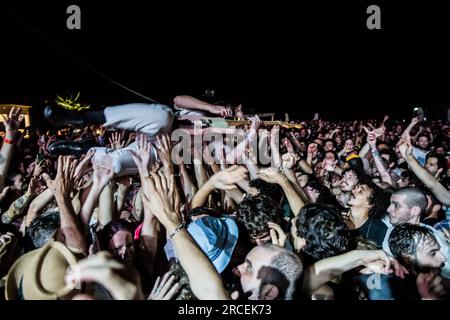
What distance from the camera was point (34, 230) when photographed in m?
2.49

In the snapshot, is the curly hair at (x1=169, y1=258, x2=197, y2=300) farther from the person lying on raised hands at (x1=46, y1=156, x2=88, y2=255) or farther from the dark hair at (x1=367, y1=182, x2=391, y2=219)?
the dark hair at (x1=367, y1=182, x2=391, y2=219)

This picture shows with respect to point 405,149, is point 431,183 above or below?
below

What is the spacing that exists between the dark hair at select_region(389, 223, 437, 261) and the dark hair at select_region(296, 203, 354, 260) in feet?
0.81

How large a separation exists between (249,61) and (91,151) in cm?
2951

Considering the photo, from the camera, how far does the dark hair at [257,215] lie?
2.38 m

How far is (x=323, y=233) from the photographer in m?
2.13

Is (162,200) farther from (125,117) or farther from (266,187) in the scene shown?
(266,187)

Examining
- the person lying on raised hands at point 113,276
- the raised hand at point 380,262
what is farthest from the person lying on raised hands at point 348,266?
the person lying on raised hands at point 113,276

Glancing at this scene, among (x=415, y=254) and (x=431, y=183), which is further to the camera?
(x=431, y=183)

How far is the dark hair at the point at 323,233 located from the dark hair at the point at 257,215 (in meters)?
0.23

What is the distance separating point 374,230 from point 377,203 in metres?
0.31

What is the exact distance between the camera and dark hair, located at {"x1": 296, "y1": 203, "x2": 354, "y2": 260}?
210 cm

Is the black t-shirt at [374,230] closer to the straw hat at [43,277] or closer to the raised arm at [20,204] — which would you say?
the straw hat at [43,277]

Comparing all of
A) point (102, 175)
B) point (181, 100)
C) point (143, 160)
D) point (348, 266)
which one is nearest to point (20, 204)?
point (102, 175)
